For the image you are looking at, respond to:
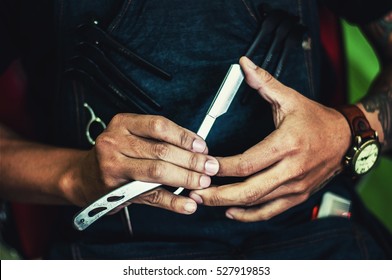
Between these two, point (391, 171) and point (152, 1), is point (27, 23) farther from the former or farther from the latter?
point (391, 171)

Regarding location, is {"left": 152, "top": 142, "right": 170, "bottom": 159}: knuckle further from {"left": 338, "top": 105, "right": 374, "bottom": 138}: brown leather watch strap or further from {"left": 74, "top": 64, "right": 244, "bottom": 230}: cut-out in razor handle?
{"left": 338, "top": 105, "right": 374, "bottom": 138}: brown leather watch strap

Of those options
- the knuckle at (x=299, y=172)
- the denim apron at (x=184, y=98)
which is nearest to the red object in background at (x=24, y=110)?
the denim apron at (x=184, y=98)

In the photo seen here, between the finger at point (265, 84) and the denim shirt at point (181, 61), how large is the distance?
76 millimetres

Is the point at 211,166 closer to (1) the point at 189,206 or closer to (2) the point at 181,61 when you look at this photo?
(1) the point at 189,206

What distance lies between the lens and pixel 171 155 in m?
0.60

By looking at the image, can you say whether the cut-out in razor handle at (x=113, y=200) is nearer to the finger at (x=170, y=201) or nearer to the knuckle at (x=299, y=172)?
the finger at (x=170, y=201)

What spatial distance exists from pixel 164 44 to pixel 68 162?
0.65 feet

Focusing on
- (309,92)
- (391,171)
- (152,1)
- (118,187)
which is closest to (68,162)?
(118,187)

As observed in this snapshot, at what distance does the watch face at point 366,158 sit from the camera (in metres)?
0.74

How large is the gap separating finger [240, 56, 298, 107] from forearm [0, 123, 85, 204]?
24 cm

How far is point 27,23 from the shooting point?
0.75 metres

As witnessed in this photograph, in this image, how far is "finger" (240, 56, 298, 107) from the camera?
0.62 m

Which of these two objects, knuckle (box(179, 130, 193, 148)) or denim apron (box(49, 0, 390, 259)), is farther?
denim apron (box(49, 0, 390, 259))

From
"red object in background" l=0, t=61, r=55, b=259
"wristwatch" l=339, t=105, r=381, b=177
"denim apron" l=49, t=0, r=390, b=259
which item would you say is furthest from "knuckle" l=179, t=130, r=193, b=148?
"red object in background" l=0, t=61, r=55, b=259
